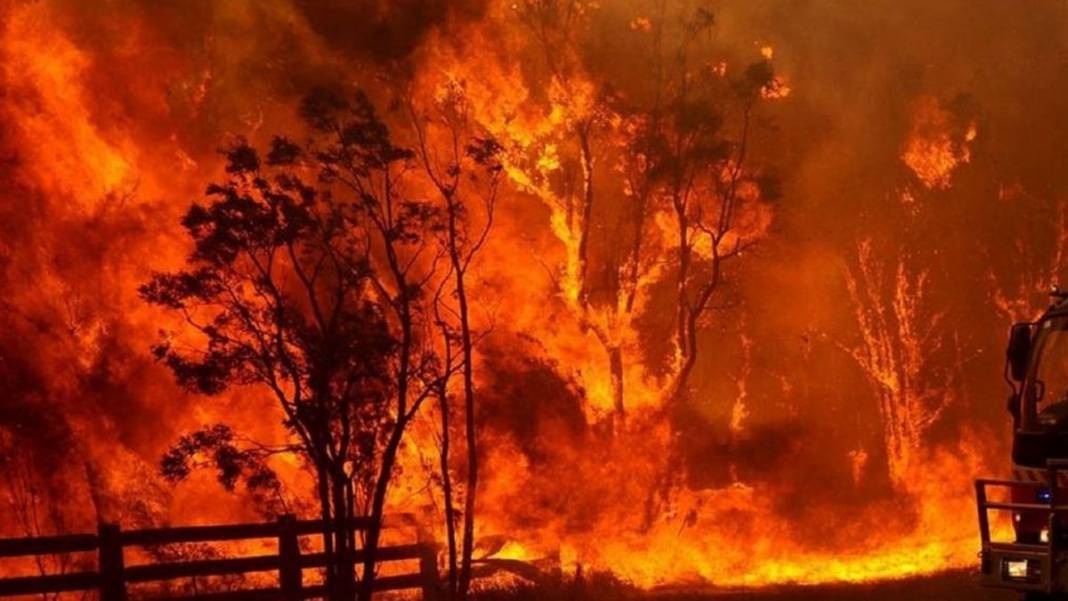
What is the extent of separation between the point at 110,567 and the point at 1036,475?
996 cm

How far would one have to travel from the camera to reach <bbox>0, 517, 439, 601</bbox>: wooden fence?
580 inches

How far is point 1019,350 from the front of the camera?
12.4 metres

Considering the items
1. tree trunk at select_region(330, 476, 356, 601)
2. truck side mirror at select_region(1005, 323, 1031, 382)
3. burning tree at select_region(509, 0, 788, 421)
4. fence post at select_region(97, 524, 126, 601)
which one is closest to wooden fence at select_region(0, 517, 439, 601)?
fence post at select_region(97, 524, 126, 601)

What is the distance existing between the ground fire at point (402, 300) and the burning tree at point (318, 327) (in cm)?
5

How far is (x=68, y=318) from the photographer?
23672 millimetres

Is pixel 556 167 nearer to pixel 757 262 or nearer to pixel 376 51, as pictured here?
pixel 376 51

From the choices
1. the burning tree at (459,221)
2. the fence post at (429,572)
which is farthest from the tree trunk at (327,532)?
the burning tree at (459,221)

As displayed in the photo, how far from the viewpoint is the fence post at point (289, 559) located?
1667 centimetres

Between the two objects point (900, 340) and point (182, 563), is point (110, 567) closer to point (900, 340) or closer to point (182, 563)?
point (182, 563)

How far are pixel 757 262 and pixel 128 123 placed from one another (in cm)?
2343

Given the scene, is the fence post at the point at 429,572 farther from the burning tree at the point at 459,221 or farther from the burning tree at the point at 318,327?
the burning tree at the point at 318,327

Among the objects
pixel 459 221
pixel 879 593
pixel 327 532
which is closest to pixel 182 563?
pixel 327 532

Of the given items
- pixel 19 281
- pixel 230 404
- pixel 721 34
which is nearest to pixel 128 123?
pixel 19 281

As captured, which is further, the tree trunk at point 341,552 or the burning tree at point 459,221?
the burning tree at point 459,221
